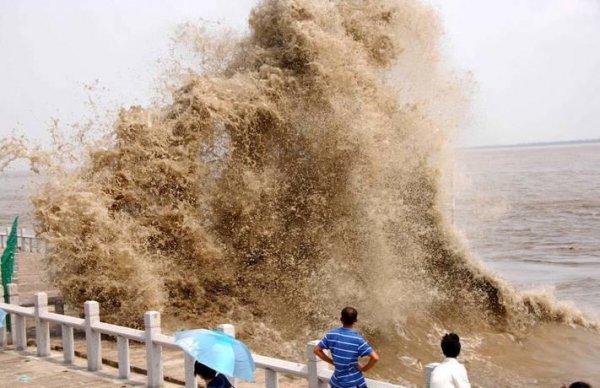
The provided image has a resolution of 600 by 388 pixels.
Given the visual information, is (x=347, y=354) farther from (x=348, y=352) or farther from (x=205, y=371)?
(x=205, y=371)

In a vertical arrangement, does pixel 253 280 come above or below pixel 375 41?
below

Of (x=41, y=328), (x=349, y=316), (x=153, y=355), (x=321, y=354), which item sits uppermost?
(x=349, y=316)

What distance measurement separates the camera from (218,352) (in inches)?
232

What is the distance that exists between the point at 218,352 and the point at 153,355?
371 cm

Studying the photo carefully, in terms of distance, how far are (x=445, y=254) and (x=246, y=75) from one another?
5270 millimetres

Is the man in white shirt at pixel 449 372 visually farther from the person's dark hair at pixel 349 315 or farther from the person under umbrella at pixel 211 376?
the person under umbrella at pixel 211 376

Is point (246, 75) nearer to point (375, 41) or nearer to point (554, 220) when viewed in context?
point (375, 41)

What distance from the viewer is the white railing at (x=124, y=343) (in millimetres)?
7543

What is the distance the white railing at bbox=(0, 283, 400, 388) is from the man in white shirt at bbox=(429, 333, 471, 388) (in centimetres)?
115

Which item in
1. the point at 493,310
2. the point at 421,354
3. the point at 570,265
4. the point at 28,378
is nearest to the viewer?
the point at 28,378

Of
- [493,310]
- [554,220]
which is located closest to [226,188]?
[493,310]

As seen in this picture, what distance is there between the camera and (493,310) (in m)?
15.8

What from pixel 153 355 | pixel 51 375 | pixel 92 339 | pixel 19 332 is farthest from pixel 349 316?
pixel 19 332

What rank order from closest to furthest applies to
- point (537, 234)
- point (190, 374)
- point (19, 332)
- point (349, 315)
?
point (349, 315) < point (190, 374) < point (19, 332) < point (537, 234)
